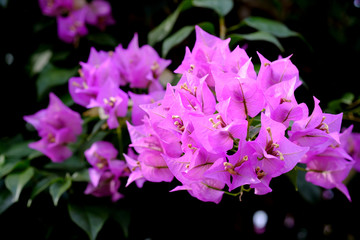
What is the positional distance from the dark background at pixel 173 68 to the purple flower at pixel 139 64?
17 centimetres

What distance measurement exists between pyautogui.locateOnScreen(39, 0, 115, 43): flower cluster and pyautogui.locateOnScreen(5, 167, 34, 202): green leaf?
0.53 m

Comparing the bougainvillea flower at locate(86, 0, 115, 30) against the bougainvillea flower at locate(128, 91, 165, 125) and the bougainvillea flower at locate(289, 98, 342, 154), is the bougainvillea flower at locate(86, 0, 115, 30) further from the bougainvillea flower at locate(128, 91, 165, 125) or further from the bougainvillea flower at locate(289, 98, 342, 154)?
the bougainvillea flower at locate(289, 98, 342, 154)

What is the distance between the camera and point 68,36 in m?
1.37

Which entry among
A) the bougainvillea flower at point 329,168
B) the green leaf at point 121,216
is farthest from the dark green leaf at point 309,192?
the green leaf at point 121,216

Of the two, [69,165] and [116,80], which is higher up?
[116,80]

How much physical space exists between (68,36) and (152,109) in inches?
31.7

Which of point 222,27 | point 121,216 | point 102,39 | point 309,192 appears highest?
point 222,27

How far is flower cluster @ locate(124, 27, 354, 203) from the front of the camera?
23.3 inches

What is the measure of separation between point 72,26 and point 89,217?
0.68 metres

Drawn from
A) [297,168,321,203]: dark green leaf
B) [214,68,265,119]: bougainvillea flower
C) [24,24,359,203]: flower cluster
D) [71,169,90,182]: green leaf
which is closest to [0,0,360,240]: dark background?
[297,168,321,203]: dark green leaf

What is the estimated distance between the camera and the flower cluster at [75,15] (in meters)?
1.37

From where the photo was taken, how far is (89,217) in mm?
1013

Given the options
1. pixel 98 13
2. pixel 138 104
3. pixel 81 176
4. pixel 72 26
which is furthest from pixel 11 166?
pixel 98 13

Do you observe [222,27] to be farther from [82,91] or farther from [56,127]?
[56,127]
